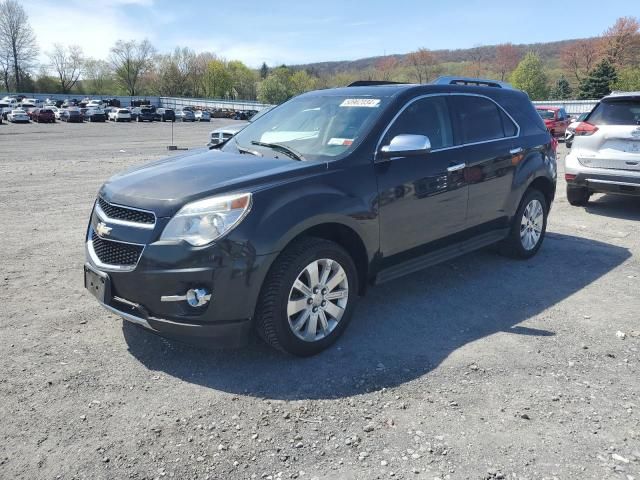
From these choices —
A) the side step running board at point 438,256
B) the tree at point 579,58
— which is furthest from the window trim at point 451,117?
the tree at point 579,58

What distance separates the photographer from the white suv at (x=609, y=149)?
25.4 ft

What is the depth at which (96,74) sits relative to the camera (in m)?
124

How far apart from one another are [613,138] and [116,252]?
7.33 m

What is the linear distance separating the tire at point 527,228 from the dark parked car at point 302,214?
1.45 ft

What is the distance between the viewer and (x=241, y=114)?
6975 centimetres

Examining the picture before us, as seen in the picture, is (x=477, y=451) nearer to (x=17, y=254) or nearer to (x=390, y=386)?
(x=390, y=386)

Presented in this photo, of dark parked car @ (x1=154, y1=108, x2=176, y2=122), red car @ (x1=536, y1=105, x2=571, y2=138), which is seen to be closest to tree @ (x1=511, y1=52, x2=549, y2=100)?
dark parked car @ (x1=154, y1=108, x2=176, y2=122)

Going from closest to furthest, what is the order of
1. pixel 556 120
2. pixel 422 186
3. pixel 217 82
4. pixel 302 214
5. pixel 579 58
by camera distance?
1. pixel 302 214
2. pixel 422 186
3. pixel 556 120
4. pixel 579 58
5. pixel 217 82

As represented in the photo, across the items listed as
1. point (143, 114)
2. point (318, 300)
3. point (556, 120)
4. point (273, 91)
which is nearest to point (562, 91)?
point (273, 91)

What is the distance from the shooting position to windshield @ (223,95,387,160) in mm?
4160

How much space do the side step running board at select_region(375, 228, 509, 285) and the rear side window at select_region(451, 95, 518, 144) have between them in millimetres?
953

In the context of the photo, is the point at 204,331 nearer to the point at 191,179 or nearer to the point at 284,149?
the point at 191,179

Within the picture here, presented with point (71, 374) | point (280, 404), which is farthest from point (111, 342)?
point (280, 404)

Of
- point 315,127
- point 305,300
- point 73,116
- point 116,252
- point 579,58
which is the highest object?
point 579,58
